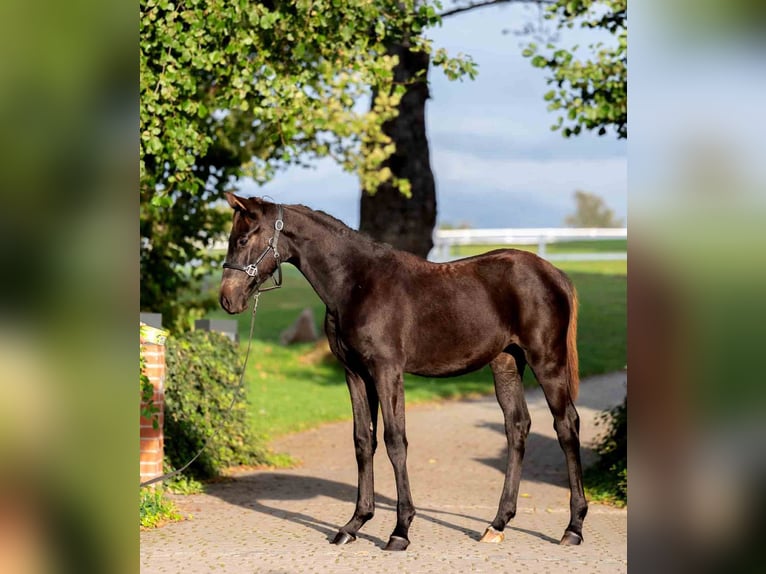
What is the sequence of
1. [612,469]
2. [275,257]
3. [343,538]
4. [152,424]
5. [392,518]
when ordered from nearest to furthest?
1. [275,257]
2. [343,538]
3. [392,518]
4. [152,424]
5. [612,469]

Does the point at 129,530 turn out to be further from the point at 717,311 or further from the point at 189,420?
the point at 189,420

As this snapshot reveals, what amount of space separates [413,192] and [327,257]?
10.1 m

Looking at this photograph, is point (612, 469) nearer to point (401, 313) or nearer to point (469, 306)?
point (469, 306)

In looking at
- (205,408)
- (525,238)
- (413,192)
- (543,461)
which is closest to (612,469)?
(543,461)

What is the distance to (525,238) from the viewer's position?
37.1 meters

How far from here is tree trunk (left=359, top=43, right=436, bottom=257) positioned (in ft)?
53.7

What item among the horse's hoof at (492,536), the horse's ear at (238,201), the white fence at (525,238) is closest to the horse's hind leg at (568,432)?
the horse's hoof at (492,536)

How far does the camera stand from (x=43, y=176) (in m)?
1.87

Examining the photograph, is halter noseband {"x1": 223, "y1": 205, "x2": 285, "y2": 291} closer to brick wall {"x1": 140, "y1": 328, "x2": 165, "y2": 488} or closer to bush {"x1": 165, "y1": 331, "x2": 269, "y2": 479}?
brick wall {"x1": 140, "y1": 328, "x2": 165, "y2": 488}

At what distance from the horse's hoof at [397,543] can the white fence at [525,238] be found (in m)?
25.1

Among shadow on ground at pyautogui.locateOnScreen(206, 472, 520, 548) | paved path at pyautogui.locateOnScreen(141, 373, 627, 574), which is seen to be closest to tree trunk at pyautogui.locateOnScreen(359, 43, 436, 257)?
paved path at pyautogui.locateOnScreen(141, 373, 627, 574)

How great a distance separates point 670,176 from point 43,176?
4.32 ft

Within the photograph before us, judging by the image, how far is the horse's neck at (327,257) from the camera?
6.44m

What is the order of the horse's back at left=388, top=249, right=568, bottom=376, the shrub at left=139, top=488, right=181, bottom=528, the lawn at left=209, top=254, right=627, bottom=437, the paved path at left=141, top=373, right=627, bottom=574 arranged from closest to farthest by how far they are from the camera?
1. the paved path at left=141, top=373, right=627, bottom=574
2. the horse's back at left=388, top=249, right=568, bottom=376
3. the shrub at left=139, top=488, right=181, bottom=528
4. the lawn at left=209, top=254, right=627, bottom=437
